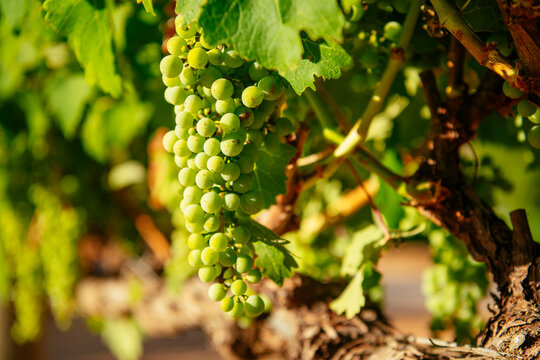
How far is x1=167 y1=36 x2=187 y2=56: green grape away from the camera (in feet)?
1.53

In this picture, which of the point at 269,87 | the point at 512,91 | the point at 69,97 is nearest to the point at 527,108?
the point at 512,91

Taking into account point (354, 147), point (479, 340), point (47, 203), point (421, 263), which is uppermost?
point (354, 147)

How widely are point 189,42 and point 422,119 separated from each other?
0.59 meters

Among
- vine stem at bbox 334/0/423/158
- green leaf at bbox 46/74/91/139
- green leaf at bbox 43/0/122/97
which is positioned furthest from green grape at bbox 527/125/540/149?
green leaf at bbox 46/74/91/139

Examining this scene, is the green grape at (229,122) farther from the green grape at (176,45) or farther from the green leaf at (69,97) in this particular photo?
the green leaf at (69,97)

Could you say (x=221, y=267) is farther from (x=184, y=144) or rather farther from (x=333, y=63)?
(x=333, y=63)

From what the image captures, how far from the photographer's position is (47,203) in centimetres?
165

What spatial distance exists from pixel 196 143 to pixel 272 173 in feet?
0.46

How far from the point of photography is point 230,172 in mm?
467

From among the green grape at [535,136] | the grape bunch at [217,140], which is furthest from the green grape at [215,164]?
the green grape at [535,136]

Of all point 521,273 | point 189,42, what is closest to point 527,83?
point 521,273

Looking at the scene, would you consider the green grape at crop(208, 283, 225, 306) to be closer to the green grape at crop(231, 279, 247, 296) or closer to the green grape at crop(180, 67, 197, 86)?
the green grape at crop(231, 279, 247, 296)

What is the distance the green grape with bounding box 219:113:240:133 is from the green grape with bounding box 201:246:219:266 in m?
0.12

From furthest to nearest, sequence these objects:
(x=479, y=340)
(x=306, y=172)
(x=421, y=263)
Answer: (x=421, y=263) → (x=306, y=172) → (x=479, y=340)
